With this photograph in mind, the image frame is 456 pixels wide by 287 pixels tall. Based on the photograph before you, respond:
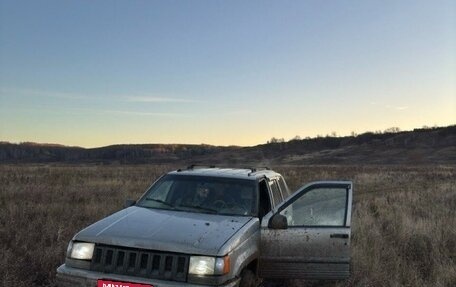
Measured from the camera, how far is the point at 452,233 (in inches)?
381

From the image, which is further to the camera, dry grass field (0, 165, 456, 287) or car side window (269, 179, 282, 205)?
dry grass field (0, 165, 456, 287)

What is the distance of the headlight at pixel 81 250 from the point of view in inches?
191

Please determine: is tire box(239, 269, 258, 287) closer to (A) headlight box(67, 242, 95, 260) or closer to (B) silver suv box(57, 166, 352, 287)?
(B) silver suv box(57, 166, 352, 287)

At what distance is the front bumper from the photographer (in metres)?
4.48

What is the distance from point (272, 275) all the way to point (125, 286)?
1.86 metres

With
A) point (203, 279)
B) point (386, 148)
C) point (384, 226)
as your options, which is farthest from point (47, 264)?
point (386, 148)

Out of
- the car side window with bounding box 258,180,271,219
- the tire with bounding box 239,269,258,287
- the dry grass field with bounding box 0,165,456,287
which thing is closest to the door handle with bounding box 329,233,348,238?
the car side window with bounding box 258,180,271,219

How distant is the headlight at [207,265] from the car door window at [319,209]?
1499 mm

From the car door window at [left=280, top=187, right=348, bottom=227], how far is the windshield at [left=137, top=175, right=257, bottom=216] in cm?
50

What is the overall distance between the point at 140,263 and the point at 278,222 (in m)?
1.64

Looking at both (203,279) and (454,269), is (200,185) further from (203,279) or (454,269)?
(454,269)

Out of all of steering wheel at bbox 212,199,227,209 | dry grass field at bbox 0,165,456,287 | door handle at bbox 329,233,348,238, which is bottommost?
dry grass field at bbox 0,165,456,287

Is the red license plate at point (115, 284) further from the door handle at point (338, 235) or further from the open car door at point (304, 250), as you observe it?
the door handle at point (338, 235)

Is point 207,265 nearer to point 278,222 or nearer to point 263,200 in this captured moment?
point 278,222
